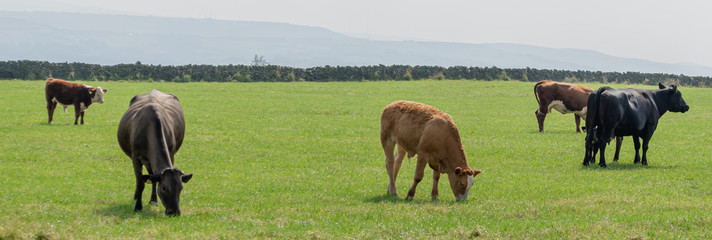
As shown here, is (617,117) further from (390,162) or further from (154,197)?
(154,197)

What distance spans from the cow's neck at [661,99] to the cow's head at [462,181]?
11302 mm

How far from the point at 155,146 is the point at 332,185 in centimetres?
496

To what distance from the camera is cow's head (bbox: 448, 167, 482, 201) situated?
44.7 ft

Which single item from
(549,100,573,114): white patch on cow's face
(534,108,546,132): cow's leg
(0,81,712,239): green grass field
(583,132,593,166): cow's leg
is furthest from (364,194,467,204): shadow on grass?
(549,100,573,114): white patch on cow's face

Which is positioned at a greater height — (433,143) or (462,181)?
(433,143)

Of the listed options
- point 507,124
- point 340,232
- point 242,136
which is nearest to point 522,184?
point 340,232

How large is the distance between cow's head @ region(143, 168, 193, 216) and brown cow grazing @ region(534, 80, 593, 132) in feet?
69.5

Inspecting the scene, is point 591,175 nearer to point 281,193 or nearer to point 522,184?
point 522,184

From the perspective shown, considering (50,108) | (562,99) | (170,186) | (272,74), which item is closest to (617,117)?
(562,99)

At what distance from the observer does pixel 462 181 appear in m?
13.8

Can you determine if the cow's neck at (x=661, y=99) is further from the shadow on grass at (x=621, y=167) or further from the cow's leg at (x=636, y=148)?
the shadow on grass at (x=621, y=167)

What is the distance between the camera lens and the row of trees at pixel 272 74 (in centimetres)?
6512

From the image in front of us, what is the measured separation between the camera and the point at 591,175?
722 inches

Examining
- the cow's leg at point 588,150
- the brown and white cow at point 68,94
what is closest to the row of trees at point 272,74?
the brown and white cow at point 68,94
